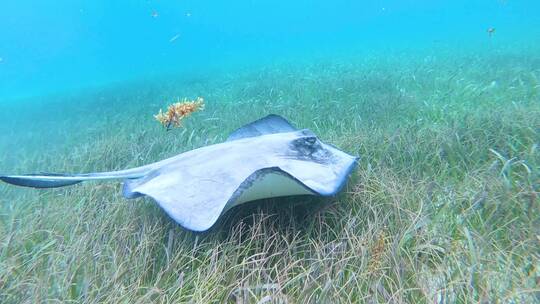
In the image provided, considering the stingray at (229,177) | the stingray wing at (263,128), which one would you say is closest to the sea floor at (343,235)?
the stingray at (229,177)

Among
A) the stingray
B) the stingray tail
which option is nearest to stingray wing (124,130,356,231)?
the stingray

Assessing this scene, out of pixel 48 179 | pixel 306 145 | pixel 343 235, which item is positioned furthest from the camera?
pixel 306 145

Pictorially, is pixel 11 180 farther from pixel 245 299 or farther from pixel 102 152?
pixel 102 152

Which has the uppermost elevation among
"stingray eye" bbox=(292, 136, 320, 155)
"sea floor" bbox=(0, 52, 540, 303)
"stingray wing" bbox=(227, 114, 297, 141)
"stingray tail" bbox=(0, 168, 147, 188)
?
"stingray tail" bbox=(0, 168, 147, 188)

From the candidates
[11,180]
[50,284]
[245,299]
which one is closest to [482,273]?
[245,299]

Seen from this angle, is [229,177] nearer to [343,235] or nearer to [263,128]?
[343,235]

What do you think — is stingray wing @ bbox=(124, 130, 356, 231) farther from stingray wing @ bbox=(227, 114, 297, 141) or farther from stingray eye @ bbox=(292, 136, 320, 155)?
stingray wing @ bbox=(227, 114, 297, 141)

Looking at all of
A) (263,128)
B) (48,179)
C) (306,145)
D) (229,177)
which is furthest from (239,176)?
(263,128)

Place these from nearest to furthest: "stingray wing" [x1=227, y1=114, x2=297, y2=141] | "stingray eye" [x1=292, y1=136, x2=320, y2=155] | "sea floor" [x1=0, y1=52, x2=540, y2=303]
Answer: "sea floor" [x1=0, y1=52, x2=540, y2=303] → "stingray eye" [x1=292, y1=136, x2=320, y2=155] → "stingray wing" [x1=227, y1=114, x2=297, y2=141]

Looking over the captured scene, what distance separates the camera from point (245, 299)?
202 cm

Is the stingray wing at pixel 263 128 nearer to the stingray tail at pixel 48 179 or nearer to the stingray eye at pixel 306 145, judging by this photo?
the stingray eye at pixel 306 145

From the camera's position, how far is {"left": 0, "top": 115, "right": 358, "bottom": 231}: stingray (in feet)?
7.80

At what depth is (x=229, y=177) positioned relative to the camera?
266cm

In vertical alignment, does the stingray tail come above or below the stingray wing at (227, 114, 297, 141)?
above
